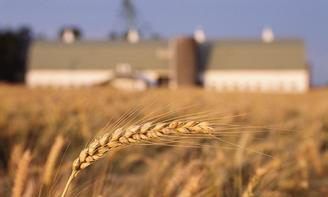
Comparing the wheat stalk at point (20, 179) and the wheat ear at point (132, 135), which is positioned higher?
the wheat ear at point (132, 135)

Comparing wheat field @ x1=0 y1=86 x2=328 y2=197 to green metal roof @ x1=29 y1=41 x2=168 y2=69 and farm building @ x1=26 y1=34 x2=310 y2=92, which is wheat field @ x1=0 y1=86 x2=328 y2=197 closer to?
farm building @ x1=26 y1=34 x2=310 y2=92

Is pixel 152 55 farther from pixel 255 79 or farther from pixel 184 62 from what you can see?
pixel 255 79

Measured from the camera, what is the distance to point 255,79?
35.2 meters

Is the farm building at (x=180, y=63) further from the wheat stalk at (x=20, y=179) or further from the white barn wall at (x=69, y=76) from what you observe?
the wheat stalk at (x=20, y=179)

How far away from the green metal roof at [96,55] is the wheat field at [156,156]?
102 feet

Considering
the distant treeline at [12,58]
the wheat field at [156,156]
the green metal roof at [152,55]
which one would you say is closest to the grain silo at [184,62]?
the green metal roof at [152,55]

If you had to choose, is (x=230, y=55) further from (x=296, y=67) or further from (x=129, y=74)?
(x=129, y=74)

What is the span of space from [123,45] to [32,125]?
112 ft

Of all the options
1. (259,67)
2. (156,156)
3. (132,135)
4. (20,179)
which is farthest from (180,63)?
(132,135)

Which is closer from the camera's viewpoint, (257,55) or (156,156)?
(156,156)

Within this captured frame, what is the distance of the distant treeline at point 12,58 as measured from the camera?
4034 cm

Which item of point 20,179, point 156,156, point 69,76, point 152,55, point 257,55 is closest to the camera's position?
point 20,179

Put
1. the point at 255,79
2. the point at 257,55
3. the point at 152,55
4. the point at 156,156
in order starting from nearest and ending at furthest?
the point at 156,156 → the point at 255,79 → the point at 152,55 → the point at 257,55

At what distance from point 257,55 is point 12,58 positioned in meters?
19.3
